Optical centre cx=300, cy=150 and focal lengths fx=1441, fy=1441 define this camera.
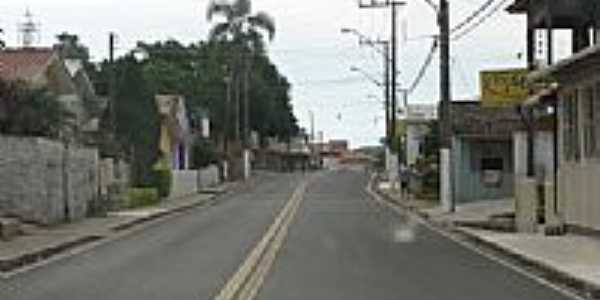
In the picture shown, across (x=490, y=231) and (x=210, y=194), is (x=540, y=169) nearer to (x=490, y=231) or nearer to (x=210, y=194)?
(x=490, y=231)

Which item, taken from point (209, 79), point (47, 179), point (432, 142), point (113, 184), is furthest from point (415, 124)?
point (47, 179)

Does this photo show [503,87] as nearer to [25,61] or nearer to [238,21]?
[25,61]

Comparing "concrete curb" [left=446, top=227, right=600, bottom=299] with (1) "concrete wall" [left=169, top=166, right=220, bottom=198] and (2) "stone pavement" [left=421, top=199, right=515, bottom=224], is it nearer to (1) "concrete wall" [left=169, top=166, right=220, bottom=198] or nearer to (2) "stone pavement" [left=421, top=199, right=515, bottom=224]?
(2) "stone pavement" [left=421, top=199, right=515, bottom=224]

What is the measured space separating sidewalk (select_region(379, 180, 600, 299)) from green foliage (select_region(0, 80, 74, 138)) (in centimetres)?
1290

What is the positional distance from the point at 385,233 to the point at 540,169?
15767 mm

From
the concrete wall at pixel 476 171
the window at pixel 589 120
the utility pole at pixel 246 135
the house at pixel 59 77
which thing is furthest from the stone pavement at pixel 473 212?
the utility pole at pixel 246 135

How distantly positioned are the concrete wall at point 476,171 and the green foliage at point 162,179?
658 inches

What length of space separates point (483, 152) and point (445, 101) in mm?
14271

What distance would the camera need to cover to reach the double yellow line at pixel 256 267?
19188mm

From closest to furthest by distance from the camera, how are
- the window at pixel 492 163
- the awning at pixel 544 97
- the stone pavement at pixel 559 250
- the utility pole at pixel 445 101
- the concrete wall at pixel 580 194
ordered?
the stone pavement at pixel 559 250 → the concrete wall at pixel 580 194 → the awning at pixel 544 97 → the utility pole at pixel 445 101 → the window at pixel 492 163

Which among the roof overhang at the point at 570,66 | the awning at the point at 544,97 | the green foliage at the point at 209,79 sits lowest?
the awning at the point at 544,97

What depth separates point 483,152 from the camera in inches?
2414

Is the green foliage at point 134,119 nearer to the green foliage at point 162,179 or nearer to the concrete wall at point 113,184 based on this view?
the green foliage at point 162,179

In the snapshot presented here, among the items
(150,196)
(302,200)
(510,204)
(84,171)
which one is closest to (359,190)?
(302,200)
